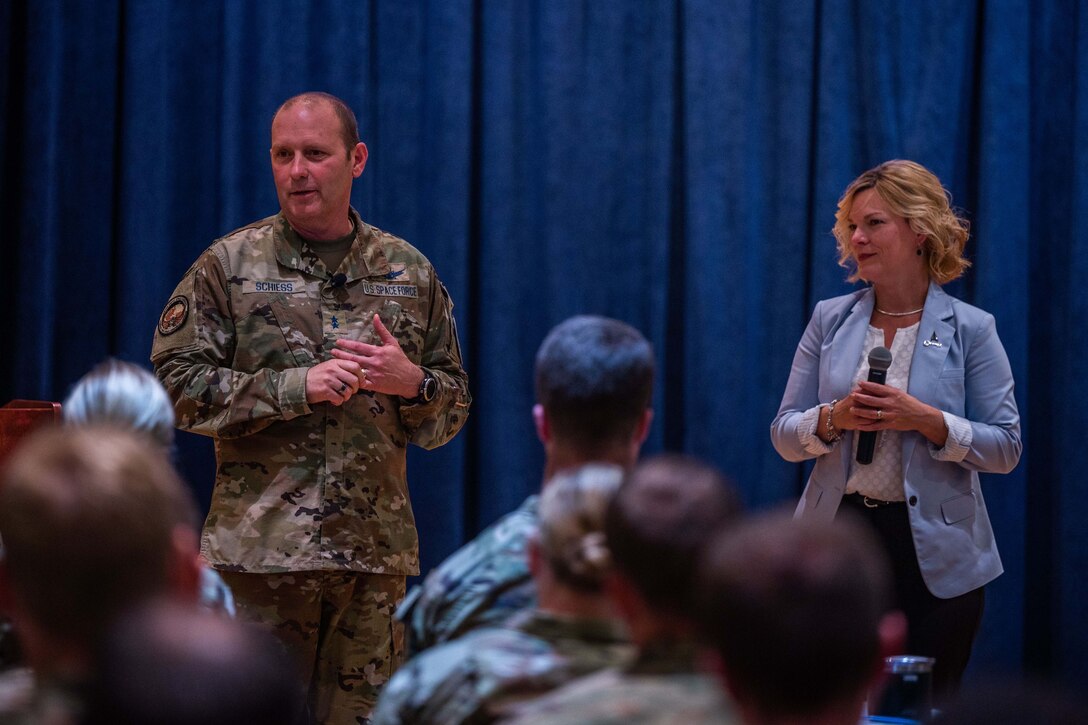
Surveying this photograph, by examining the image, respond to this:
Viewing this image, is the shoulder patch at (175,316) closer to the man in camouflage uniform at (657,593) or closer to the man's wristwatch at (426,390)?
the man's wristwatch at (426,390)

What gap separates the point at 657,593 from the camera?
134cm

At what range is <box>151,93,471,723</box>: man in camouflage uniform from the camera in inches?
116

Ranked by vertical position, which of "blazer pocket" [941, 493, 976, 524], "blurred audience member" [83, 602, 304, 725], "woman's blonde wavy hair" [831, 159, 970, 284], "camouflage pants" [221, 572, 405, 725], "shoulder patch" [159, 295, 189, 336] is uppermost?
"woman's blonde wavy hair" [831, 159, 970, 284]

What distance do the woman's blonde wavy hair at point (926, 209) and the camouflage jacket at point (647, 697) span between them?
2.19 meters

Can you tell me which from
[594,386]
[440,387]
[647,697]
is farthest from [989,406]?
[647,697]

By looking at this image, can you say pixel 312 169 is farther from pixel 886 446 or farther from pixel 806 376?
pixel 886 446

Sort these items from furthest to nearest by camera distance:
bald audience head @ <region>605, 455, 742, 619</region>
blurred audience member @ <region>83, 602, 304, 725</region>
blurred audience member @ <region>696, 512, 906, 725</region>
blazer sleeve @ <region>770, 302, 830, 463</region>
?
blazer sleeve @ <region>770, 302, 830, 463</region>
bald audience head @ <region>605, 455, 742, 619</region>
blurred audience member @ <region>696, 512, 906, 725</region>
blurred audience member @ <region>83, 602, 304, 725</region>

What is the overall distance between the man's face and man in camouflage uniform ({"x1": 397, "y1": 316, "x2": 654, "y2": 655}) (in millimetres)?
1450

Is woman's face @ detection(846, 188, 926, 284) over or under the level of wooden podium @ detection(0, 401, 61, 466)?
over

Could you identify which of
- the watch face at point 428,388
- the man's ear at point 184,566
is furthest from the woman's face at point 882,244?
the man's ear at point 184,566

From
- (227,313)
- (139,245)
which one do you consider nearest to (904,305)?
(227,313)

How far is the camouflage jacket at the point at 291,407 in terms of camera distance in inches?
116

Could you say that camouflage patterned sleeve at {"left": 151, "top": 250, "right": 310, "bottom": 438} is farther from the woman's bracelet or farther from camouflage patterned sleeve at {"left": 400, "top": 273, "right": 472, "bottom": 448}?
the woman's bracelet

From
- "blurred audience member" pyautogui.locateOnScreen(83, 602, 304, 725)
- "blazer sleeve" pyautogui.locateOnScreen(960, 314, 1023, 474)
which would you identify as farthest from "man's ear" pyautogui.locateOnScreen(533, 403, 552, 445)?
"blazer sleeve" pyautogui.locateOnScreen(960, 314, 1023, 474)
